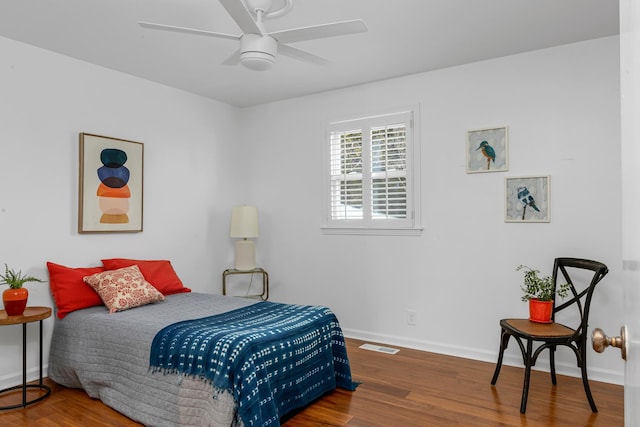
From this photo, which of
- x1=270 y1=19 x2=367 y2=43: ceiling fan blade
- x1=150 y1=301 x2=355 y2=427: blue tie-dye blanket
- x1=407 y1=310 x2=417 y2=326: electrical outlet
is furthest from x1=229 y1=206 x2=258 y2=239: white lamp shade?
x1=270 y1=19 x2=367 y2=43: ceiling fan blade

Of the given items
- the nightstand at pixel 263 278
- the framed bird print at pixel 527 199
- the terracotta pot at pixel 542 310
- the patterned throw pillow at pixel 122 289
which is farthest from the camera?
the nightstand at pixel 263 278

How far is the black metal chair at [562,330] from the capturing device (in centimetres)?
274

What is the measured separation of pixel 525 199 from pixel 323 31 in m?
2.21

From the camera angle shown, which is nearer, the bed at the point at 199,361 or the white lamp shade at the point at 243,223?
the bed at the point at 199,361

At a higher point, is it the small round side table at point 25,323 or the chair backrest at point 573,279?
the chair backrest at point 573,279

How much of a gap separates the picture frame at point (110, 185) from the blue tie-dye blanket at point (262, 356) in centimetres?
151

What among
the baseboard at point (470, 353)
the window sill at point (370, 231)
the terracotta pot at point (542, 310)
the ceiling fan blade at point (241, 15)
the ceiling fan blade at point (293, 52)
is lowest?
the baseboard at point (470, 353)

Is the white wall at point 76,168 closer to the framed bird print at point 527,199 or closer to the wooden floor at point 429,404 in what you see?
the wooden floor at point 429,404

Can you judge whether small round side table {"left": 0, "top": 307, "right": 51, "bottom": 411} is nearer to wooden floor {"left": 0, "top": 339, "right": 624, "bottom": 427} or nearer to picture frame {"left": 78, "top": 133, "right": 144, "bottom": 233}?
wooden floor {"left": 0, "top": 339, "right": 624, "bottom": 427}

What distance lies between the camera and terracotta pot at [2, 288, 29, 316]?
112 inches

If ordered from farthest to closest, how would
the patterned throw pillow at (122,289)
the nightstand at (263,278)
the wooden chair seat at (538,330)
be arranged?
1. the nightstand at (263,278)
2. the patterned throw pillow at (122,289)
3. the wooden chair seat at (538,330)

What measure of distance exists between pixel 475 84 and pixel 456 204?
1.05 meters

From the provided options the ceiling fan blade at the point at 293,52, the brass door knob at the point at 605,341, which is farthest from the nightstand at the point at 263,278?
the brass door knob at the point at 605,341

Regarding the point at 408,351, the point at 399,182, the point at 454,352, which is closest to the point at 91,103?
the point at 399,182
